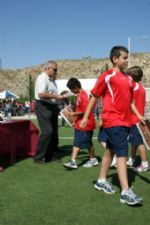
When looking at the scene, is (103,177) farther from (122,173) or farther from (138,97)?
(138,97)

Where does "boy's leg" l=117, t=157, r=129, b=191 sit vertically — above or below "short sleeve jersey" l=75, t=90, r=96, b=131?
below

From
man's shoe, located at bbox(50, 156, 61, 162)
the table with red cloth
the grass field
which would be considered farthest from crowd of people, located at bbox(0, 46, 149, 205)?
man's shoe, located at bbox(50, 156, 61, 162)

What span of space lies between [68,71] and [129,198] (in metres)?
106

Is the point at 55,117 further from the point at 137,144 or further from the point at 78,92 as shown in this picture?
the point at 137,144

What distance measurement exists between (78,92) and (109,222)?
364 centimetres

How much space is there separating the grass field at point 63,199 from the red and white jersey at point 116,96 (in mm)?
985

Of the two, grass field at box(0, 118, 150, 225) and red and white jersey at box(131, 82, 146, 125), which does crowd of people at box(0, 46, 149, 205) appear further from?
grass field at box(0, 118, 150, 225)

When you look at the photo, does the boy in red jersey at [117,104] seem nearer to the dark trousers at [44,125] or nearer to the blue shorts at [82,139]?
the blue shorts at [82,139]

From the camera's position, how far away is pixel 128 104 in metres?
5.61

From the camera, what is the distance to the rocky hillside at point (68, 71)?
4016 inches

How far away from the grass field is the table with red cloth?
2.39ft

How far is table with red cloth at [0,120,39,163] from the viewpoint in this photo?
827cm

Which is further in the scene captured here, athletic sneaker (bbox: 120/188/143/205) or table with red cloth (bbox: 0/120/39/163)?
table with red cloth (bbox: 0/120/39/163)

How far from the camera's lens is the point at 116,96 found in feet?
18.2
